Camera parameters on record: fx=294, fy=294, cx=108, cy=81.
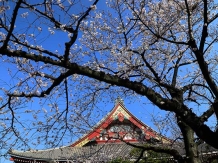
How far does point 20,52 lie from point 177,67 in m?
5.58

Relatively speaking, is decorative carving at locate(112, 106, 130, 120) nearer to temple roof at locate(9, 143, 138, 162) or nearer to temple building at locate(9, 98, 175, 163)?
temple building at locate(9, 98, 175, 163)

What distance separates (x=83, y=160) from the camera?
11805 millimetres

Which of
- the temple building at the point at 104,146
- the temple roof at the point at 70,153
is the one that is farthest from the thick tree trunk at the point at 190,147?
the temple roof at the point at 70,153

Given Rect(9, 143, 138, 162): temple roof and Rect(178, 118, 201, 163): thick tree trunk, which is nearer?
Rect(178, 118, 201, 163): thick tree trunk

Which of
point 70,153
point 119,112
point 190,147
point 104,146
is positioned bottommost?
point 190,147

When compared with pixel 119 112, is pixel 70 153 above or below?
below

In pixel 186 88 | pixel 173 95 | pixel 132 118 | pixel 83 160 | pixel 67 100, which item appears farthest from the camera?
pixel 132 118

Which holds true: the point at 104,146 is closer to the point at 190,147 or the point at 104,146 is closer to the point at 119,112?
the point at 119,112

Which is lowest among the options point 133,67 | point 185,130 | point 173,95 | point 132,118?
point 185,130

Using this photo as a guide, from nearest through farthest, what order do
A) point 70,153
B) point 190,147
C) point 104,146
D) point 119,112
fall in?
1. point 190,147
2. point 104,146
3. point 70,153
4. point 119,112

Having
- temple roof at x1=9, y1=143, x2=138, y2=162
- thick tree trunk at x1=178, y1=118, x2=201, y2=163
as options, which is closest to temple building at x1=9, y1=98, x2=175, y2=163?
temple roof at x1=9, y1=143, x2=138, y2=162

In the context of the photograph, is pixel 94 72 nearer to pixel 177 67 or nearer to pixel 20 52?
pixel 20 52

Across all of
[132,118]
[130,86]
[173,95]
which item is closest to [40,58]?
[130,86]

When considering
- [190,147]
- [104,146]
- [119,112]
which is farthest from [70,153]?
[190,147]
